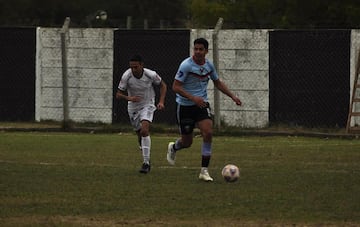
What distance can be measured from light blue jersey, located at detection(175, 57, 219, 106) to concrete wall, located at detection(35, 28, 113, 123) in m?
11.2

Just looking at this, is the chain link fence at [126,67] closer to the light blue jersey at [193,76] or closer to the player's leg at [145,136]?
the player's leg at [145,136]

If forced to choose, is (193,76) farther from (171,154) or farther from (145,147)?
(171,154)

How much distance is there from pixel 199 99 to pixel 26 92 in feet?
41.9

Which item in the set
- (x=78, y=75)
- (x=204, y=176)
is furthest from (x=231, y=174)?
(x=78, y=75)

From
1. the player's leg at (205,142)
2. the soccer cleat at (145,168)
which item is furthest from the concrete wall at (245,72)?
the player's leg at (205,142)

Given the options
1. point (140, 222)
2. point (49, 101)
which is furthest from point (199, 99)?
point (49, 101)

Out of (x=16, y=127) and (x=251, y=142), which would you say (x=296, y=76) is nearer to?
(x=251, y=142)

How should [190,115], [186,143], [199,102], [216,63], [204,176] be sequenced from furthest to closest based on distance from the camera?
[216,63]
[186,143]
[190,115]
[199,102]
[204,176]

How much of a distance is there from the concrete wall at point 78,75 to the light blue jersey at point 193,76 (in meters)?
11.2

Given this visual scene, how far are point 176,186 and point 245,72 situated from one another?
1174 cm

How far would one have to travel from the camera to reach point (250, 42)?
25.3 metres

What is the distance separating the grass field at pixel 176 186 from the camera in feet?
36.6

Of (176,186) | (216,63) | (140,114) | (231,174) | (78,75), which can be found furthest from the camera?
(78,75)

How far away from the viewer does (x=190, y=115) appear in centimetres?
1542
